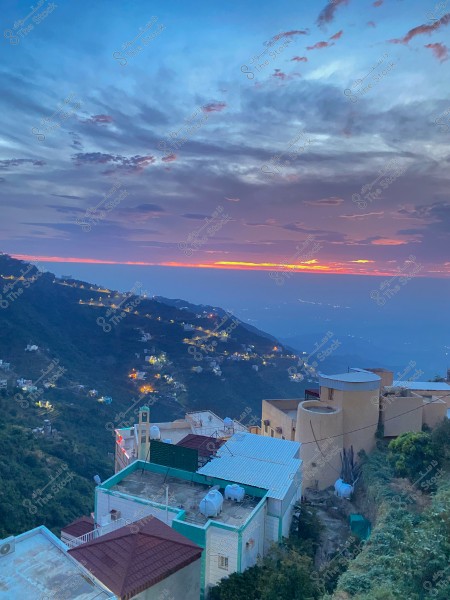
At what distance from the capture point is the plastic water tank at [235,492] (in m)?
14.4

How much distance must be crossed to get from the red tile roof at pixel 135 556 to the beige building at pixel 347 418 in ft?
33.6

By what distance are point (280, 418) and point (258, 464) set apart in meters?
8.30

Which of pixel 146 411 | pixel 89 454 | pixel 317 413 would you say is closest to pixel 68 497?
pixel 89 454

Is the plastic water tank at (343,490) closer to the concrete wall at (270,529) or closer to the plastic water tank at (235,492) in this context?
the concrete wall at (270,529)

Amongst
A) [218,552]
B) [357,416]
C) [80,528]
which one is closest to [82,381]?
[80,528]

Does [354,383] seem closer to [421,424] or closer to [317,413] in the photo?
[317,413]

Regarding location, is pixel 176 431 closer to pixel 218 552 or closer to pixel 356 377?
pixel 356 377

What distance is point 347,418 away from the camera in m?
20.6

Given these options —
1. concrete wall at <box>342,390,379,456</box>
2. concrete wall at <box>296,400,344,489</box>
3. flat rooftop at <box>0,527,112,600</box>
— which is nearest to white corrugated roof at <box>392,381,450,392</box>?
concrete wall at <box>342,390,379,456</box>

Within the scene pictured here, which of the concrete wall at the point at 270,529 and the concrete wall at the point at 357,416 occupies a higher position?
the concrete wall at the point at 357,416

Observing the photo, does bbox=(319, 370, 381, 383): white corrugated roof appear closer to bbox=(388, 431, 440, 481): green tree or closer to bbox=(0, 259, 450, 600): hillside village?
bbox=(0, 259, 450, 600): hillside village

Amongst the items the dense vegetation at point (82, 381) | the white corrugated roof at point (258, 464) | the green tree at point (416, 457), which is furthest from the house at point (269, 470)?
the dense vegetation at point (82, 381)

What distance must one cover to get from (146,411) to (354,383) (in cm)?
952

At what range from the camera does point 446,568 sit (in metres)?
10.1
